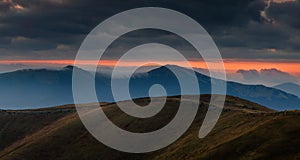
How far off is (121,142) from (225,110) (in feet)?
149

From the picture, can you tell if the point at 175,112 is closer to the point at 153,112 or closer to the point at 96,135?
the point at 153,112

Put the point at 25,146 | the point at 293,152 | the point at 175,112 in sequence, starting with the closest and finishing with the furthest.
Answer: the point at 293,152 → the point at 25,146 → the point at 175,112

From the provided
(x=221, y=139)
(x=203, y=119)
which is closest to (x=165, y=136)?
(x=203, y=119)

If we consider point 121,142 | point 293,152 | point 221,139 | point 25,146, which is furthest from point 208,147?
point 25,146

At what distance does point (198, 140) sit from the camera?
115 metres

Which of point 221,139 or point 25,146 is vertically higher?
point 25,146

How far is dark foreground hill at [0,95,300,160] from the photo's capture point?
86312 mm

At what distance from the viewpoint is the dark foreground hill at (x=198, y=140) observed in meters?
86.3

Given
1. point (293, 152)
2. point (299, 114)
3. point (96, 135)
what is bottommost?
point (293, 152)

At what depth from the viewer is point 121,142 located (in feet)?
500

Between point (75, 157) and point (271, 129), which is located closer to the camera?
point (271, 129)

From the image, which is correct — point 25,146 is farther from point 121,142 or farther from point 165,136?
point 165,136

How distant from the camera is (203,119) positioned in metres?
150

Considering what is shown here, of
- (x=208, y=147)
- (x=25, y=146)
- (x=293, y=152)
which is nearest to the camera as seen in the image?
(x=293, y=152)
